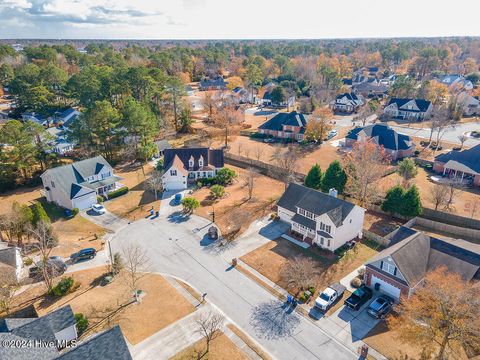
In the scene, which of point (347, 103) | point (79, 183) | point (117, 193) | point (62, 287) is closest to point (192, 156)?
point (117, 193)

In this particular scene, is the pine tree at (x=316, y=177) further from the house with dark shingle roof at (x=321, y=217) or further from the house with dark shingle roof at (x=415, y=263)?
the house with dark shingle roof at (x=415, y=263)

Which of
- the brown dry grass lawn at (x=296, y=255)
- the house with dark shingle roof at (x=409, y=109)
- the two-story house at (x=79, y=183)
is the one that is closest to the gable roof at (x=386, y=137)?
the house with dark shingle roof at (x=409, y=109)

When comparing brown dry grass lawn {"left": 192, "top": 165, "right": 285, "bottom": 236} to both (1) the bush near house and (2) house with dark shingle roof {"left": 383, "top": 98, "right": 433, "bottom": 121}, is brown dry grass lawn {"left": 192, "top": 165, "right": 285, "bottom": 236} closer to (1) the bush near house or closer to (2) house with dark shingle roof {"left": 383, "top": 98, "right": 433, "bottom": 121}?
(1) the bush near house

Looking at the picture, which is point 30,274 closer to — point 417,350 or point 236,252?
point 236,252

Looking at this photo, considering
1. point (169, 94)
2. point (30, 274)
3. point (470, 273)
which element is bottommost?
point (30, 274)

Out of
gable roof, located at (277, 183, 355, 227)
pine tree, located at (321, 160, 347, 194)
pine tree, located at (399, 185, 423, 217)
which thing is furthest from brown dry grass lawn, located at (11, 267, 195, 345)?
pine tree, located at (399, 185, 423, 217)

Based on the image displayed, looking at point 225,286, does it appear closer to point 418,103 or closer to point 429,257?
point 429,257

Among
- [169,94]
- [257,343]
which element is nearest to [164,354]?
[257,343]
